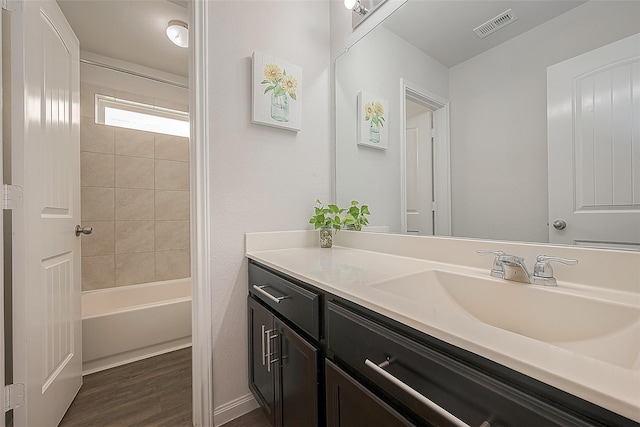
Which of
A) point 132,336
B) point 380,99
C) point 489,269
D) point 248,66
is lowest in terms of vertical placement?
point 132,336

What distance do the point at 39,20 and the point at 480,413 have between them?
200 centimetres

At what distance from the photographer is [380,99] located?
1435 mm

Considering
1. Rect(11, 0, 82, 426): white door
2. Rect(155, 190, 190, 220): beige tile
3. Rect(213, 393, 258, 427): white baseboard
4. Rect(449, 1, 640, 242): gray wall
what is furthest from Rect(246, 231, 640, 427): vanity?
Rect(155, 190, 190, 220): beige tile

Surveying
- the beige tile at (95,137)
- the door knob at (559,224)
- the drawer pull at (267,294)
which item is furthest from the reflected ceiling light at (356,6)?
the beige tile at (95,137)

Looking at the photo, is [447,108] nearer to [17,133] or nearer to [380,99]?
[380,99]

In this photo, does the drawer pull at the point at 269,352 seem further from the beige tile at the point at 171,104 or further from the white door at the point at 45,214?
the beige tile at the point at 171,104

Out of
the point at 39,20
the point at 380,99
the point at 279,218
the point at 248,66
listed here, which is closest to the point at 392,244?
the point at 279,218

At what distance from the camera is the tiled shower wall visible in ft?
7.84

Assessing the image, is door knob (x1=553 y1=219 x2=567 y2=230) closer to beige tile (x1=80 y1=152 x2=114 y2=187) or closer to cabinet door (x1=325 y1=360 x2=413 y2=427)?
cabinet door (x1=325 y1=360 x2=413 y2=427)

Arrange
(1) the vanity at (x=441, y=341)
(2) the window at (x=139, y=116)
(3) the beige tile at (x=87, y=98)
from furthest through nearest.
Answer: (2) the window at (x=139, y=116)
(3) the beige tile at (x=87, y=98)
(1) the vanity at (x=441, y=341)

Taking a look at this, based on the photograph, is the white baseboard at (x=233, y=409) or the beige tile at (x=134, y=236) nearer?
the white baseboard at (x=233, y=409)

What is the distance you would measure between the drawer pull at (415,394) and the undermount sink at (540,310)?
15cm

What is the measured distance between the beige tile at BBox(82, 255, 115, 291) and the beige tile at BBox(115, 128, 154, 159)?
0.97 m

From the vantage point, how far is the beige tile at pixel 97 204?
2369mm
